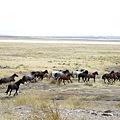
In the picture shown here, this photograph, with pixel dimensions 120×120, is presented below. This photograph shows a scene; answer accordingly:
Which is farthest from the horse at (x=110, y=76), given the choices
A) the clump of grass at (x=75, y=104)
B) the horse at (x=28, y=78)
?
the clump of grass at (x=75, y=104)

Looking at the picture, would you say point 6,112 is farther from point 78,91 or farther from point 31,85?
point 31,85

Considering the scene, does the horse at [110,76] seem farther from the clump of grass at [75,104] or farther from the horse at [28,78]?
the clump of grass at [75,104]

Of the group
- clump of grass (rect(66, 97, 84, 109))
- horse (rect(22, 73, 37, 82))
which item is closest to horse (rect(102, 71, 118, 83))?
horse (rect(22, 73, 37, 82))

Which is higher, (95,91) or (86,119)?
(86,119)

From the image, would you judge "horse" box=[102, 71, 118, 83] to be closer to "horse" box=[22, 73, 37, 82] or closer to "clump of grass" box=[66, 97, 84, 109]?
"horse" box=[22, 73, 37, 82]

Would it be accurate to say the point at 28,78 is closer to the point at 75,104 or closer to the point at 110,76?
the point at 110,76

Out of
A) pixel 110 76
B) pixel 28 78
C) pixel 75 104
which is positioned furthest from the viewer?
pixel 110 76

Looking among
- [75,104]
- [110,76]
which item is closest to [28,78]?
[110,76]

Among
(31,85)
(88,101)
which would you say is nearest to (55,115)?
(88,101)

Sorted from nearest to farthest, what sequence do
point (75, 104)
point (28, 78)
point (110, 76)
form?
1. point (75, 104)
2. point (28, 78)
3. point (110, 76)

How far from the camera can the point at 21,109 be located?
493 inches

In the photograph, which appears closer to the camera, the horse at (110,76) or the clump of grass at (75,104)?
the clump of grass at (75,104)

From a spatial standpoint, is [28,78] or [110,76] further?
[110,76]

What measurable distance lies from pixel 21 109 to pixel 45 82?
13450 mm
